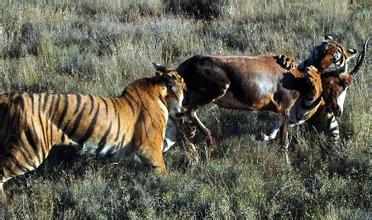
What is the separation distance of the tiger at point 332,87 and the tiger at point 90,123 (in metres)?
1.41

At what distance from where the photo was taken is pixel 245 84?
22.9ft

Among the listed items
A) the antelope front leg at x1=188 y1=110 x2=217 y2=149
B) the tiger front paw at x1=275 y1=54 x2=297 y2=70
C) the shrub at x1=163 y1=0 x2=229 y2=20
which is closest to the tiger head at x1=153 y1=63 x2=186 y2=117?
the antelope front leg at x1=188 y1=110 x2=217 y2=149

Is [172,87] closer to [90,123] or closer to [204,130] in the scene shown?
[204,130]

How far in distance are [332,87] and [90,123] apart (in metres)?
2.76

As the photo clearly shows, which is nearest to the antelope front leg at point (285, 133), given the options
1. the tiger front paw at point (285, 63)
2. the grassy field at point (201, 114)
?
the grassy field at point (201, 114)

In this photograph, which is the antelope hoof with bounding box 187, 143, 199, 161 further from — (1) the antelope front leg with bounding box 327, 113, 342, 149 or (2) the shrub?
(2) the shrub

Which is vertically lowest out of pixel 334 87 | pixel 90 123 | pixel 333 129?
pixel 333 129

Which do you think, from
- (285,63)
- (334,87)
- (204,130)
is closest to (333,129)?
(334,87)

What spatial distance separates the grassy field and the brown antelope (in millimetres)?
550

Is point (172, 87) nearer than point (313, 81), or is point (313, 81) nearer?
point (172, 87)

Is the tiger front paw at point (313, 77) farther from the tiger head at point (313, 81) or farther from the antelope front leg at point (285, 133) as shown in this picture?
the antelope front leg at point (285, 133)

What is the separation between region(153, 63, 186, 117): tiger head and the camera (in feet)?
22.6

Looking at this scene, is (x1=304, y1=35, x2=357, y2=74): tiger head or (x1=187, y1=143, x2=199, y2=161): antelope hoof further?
(x1=304, y1=35, x2=357, y2=74): tiger head

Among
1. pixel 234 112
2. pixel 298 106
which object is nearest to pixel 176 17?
pixel 234 112
